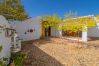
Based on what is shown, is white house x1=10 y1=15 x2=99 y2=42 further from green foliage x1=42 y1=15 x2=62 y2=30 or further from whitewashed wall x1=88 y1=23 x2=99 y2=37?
whitewashed wall x1=88 y1=23 x2=99 y2=37

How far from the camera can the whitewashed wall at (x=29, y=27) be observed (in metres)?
23.5

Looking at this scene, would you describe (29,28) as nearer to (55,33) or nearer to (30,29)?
(30,29)

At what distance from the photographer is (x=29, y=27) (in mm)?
24875

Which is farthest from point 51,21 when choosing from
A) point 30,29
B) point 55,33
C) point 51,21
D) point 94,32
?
point 94,32

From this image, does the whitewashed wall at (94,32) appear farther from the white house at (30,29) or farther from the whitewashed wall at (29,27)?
the whitewashed wall at (29,27)

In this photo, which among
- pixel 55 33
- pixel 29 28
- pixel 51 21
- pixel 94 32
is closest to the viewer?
pixel 29 28

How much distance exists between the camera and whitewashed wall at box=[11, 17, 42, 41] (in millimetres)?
23470

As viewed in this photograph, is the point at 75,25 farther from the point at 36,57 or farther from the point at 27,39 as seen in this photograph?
the point at 36,57

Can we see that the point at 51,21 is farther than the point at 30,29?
Yes

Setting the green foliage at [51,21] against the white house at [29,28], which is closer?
the white house at [29,28]

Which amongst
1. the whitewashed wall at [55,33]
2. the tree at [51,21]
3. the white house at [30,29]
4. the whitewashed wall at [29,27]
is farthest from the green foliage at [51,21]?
the whitewashed wall at [55,33]

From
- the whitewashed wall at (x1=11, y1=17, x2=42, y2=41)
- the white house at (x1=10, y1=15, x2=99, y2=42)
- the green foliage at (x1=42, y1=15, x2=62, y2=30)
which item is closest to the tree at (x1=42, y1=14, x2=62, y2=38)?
the green foliage at (x1=42, y1=15, x2=62, y2=30)

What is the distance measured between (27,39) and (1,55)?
14591mm

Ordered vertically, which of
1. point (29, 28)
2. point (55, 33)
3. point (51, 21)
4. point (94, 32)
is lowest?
point (55, 33)
